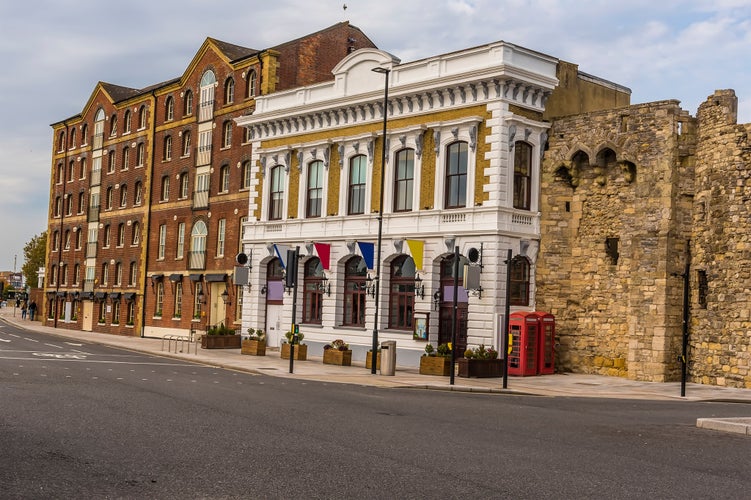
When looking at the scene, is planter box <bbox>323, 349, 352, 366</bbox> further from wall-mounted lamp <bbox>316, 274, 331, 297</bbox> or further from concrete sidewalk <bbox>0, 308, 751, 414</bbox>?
wall-mounted lamp <bbox>316, 274, 331, 297</bbox>

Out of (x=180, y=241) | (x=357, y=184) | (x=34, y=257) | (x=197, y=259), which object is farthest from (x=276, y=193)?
(x=34, y=257)

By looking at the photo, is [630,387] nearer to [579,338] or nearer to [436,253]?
[579,338]

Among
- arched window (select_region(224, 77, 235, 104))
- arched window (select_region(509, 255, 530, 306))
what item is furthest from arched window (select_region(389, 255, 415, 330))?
arched window (select_region(224, 77, 235, 104))

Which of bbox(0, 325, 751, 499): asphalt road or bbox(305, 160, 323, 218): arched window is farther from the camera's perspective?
bbox(305, 160, 323, 218): arched window

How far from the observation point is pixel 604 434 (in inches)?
584

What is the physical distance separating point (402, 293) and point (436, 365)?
5909 millimetres

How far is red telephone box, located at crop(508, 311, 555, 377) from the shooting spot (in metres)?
29.4

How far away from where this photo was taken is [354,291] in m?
37.1

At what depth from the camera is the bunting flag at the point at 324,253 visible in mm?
36406

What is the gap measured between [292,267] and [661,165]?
1183 centimetres

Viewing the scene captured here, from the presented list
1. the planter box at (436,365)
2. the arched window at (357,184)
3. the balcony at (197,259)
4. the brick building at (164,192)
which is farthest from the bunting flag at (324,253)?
the balcony at (197,259)

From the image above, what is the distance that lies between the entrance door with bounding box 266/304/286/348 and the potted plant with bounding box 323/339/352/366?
762cm

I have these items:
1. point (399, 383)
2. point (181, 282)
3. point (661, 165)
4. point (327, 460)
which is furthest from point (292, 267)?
point (181, 282)

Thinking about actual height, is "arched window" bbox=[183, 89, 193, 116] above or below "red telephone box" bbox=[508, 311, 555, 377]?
above
